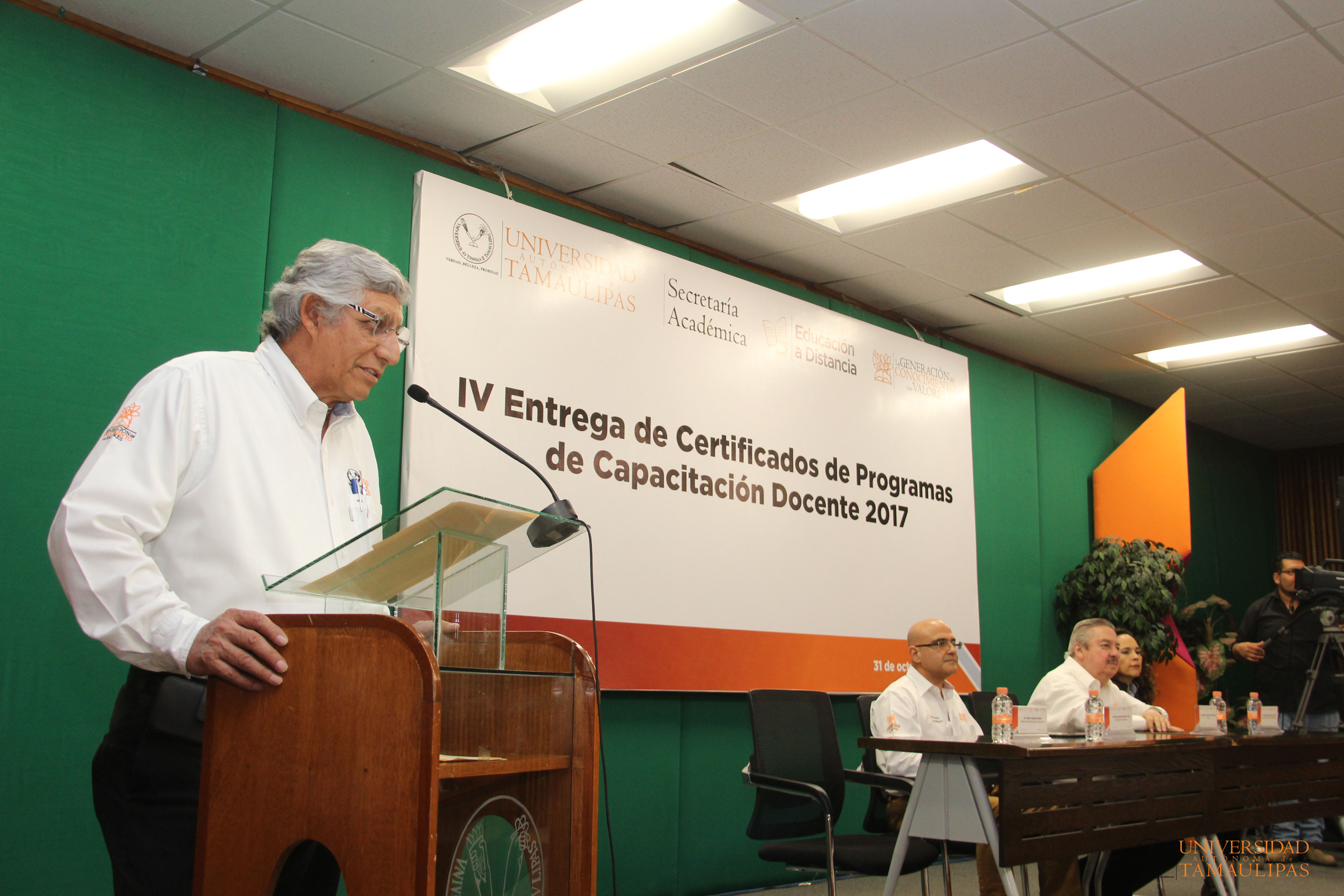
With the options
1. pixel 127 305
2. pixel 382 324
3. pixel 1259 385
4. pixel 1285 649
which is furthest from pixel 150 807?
pixel 1259 385

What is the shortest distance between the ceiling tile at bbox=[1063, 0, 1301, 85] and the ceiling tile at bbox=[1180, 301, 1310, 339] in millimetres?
2963

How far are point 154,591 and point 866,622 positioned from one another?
14.4 ft

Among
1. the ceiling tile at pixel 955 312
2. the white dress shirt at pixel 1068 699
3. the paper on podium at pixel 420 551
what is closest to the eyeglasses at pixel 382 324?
the paper on podium at pixel 420 551

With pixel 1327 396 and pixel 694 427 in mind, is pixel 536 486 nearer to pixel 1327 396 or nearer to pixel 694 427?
pixel 694 427

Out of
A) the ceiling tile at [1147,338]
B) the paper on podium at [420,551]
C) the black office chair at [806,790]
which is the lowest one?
the black office chair at [806,790]

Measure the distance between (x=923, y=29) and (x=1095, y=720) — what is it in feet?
7.66

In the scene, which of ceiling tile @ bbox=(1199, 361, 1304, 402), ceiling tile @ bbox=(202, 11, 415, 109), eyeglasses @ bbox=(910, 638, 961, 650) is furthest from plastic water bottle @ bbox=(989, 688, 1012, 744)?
ceiling tile @ bbox=(1199, 361, 1304, 402)

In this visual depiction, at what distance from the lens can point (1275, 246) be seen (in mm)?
5211

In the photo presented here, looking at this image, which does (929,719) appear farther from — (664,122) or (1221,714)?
(664,122)

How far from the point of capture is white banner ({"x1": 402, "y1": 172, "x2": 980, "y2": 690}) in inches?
160

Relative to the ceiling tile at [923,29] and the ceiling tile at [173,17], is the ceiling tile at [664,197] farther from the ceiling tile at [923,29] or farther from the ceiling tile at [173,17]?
the ceiling tile at [173,17]

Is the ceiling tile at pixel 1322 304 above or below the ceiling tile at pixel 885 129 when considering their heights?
below

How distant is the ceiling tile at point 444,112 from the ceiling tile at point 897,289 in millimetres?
2303

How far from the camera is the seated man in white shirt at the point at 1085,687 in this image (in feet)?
13.5
